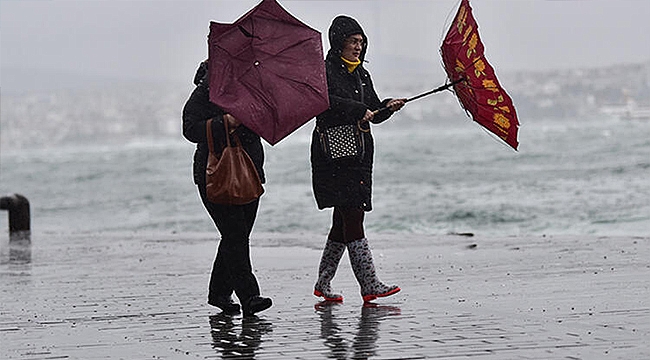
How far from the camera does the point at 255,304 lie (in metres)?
8.37

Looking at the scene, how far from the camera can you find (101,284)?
11.2 meters

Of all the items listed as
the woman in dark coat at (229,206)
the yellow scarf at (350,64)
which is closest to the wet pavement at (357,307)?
the woman in dark coat at (229,206)

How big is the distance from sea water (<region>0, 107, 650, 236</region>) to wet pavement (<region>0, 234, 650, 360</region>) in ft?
25.6

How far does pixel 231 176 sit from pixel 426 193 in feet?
86.2

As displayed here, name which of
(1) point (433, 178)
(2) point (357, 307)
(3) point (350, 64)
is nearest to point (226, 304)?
(2) point (357, 307)

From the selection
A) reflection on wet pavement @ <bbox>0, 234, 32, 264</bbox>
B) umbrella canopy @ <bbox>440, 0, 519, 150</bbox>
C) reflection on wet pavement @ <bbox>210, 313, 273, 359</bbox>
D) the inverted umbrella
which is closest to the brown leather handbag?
reflection on wet pavement @ <bbox>210, 313, 273, 359</bbox>

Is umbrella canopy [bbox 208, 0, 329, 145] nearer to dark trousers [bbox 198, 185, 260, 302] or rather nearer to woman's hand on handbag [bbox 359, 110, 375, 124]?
woman's hand on handbag [bbox 359, 110, 375, 124]

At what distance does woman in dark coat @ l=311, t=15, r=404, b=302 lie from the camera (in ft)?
28.6

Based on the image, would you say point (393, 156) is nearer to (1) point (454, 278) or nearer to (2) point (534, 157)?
(2) point (534, 157)

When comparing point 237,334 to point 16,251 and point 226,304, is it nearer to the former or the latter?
point 226,304

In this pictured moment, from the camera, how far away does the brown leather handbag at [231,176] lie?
8.13 meters

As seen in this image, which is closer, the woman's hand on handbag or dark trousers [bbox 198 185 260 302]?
dark trousers [bbox 198 185 260 302]

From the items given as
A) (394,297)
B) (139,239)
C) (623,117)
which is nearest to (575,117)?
(623,117)

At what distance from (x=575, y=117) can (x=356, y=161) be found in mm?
104284
